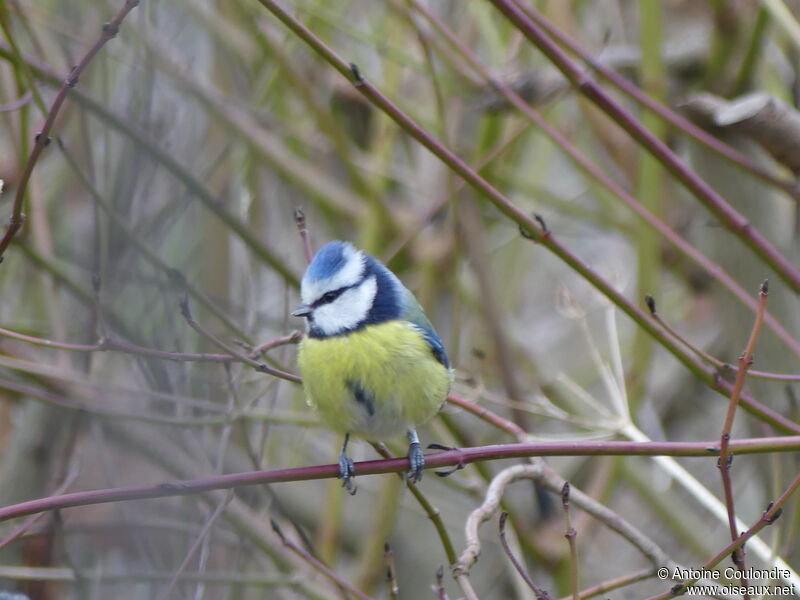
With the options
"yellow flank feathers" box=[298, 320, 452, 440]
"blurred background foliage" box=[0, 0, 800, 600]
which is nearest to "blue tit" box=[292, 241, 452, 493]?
"yellow flank feathers" box=[298, 320, 452, 440]

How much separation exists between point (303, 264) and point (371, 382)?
218cm

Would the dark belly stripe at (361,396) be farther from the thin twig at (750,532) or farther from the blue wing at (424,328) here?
the thin twig at (750,532)

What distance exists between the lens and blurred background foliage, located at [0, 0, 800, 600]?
224 centimetres

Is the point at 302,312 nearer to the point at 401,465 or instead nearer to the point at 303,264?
the point at 401,465

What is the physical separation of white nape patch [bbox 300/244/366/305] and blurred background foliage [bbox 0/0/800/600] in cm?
20

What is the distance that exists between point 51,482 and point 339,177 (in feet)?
5.54

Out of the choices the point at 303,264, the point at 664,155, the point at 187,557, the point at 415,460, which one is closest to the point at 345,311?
the point at 415,460

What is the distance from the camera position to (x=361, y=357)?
1.92 metres

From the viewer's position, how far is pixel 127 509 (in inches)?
80.7

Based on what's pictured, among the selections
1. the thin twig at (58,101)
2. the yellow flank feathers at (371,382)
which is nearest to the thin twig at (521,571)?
the yellow flank feathers at (371,382)

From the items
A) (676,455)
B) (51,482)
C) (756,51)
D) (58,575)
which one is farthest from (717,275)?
(51,482)

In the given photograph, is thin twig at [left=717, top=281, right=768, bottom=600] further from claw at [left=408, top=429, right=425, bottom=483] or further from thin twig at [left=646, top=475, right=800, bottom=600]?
claw at [left=408, top=429, right=425, bottom=483]

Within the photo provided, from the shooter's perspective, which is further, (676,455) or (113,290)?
(113,290)

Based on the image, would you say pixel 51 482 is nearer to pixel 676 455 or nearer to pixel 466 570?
pixel 466 570
